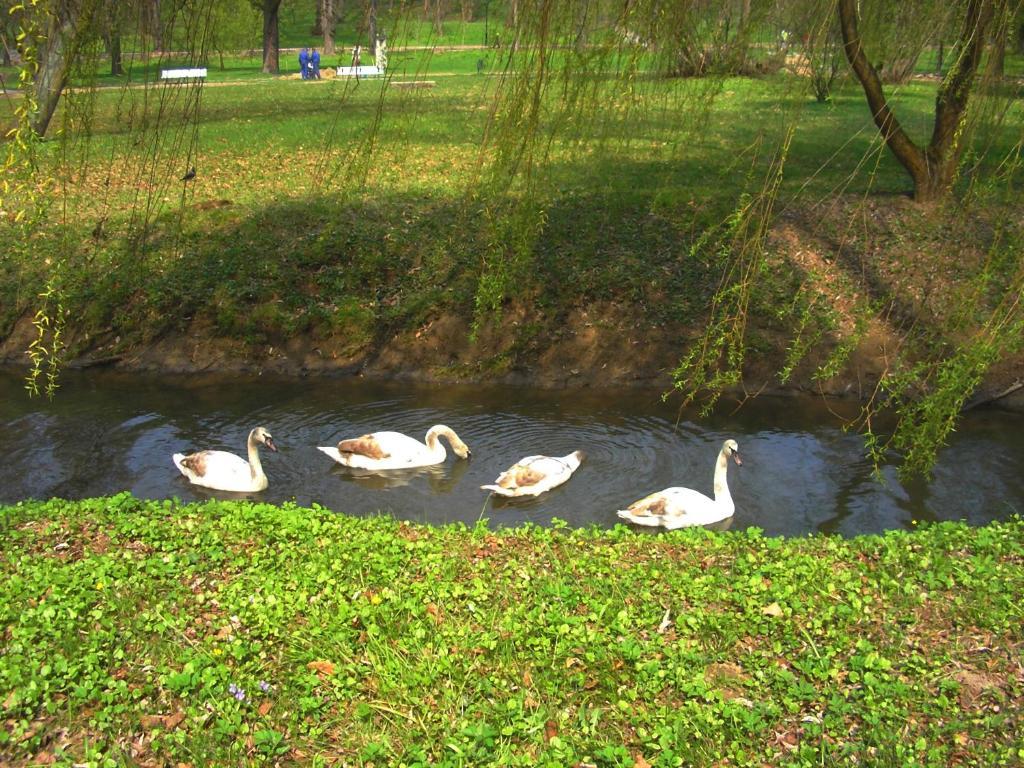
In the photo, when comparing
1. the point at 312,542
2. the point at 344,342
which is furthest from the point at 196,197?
the point at 312,542

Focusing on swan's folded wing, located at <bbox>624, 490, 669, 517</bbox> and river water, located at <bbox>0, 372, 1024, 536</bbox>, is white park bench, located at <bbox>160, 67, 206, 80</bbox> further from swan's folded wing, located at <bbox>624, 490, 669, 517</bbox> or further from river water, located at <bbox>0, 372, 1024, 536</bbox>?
swan's folded wing, located at <bbox>624, 490, 669, 517</bbox>

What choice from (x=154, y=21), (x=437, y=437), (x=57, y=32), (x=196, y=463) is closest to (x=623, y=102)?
(x=154, y=21)

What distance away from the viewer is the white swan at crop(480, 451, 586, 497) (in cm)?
969

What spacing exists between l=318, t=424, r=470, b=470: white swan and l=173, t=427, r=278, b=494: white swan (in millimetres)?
909

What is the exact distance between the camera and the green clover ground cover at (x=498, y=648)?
4578mm

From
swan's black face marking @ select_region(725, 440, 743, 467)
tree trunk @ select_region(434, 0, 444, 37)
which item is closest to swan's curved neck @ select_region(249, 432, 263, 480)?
swan's black face marking @ select_region(725, 440, 743, 467)

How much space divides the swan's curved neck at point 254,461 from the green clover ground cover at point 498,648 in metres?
3.23

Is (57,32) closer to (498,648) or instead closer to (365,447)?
(498,648)

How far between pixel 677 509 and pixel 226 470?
447 centimetres

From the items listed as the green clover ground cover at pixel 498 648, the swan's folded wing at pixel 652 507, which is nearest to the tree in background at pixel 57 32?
the green clover ground cover at pixel 498 648

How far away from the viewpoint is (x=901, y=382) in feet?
19.9

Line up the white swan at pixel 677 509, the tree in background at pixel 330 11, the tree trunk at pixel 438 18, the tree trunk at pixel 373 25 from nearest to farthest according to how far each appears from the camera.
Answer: the tree trunk at pixel 438 18
the tree trunk at pixel 373 25
the tree in background at pixel 330 11
the white swan at pixel 677 509

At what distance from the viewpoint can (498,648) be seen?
5.21m

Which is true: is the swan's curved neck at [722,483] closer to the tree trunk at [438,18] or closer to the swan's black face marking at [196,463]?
the swan's black face marking at [196,463]
